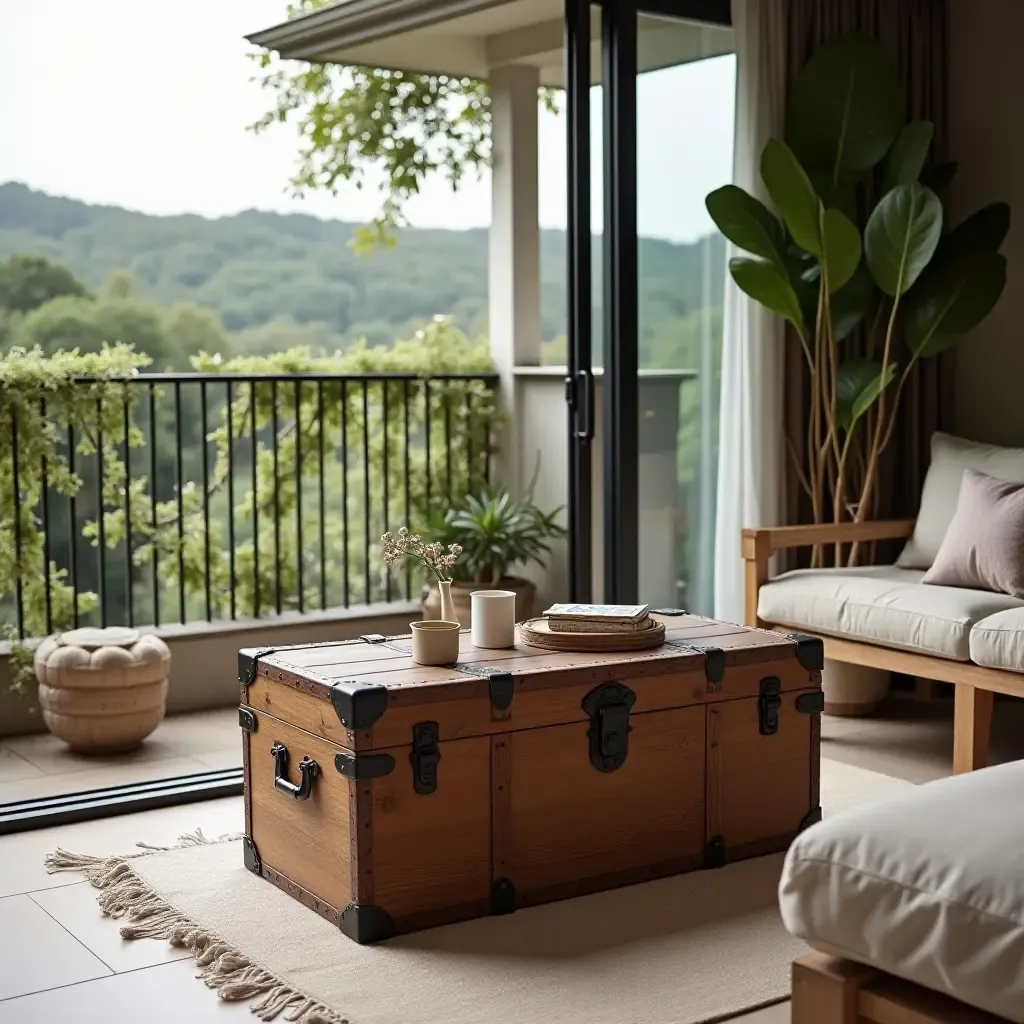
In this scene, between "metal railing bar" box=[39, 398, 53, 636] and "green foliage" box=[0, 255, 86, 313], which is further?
"green foliage" box=[0, 255, 86, 313]

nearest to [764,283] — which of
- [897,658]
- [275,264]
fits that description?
[897,658]

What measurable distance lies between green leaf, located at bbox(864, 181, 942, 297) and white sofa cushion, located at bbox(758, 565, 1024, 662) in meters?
0.95

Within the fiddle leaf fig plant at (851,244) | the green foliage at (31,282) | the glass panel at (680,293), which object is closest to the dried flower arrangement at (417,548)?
the glass panel at (680,293)

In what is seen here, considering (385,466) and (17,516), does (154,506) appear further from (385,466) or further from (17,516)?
(385,466)

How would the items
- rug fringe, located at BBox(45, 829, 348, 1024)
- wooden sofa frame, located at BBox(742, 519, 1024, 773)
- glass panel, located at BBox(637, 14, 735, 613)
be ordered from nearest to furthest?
rug fringe, located at BBox(45, 829, 348, 1024), wooden sofa frame, located at BBox(742, 519, 1024, 773), glass panel, located at BBox(637, 14, 735, 613)

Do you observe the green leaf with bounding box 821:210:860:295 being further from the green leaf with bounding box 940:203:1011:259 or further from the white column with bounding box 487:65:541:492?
the white column with bounding box 487:65:541:492

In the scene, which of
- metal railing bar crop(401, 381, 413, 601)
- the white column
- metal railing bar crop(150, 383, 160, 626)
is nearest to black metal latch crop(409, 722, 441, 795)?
metal railing bar crop(150, 383, 160, 626)

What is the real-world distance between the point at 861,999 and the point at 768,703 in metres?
1.47

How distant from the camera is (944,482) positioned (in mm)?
4660

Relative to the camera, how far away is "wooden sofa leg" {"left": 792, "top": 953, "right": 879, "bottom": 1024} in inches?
72.1

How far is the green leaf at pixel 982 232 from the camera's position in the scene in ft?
15.5

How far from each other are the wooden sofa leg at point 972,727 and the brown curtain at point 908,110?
4.22 ft

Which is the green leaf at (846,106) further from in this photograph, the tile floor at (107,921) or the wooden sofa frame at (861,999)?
the wooden sofa frame at (861,999)

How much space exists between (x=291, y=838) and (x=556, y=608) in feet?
2.59
